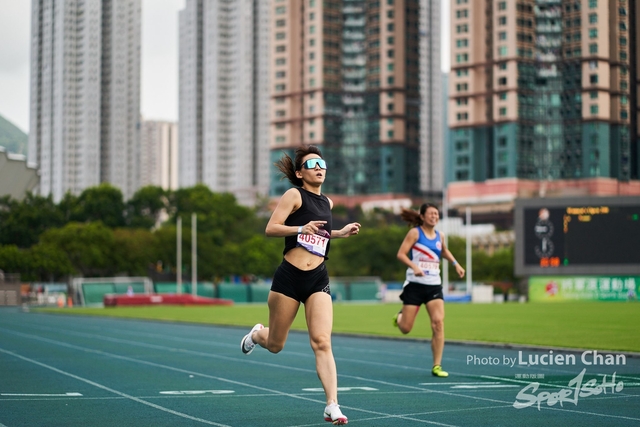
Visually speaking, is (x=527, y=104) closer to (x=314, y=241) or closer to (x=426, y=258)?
(x=426, y=258)

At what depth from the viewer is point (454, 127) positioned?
144 metres

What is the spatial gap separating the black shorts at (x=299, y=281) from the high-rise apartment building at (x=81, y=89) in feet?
595

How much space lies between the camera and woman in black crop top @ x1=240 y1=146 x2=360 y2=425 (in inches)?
328

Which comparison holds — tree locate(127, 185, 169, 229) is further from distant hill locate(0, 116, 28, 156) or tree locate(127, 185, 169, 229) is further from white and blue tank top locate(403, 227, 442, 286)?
white and blue tank top locate(403, 227, 442, 286)

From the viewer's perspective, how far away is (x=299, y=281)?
854 centimetres

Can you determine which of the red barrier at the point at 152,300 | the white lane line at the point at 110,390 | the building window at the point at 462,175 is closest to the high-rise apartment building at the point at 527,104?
the building window at the point at 462,175

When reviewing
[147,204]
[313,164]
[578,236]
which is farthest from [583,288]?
[147,204]

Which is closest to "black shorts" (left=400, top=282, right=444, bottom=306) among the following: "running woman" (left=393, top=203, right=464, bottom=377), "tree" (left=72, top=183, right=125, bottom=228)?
"running woman" (left=393, top=203, right=464, bottom=377)

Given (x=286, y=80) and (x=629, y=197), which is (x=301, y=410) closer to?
(x=629, y=197)

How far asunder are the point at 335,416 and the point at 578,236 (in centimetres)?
4431

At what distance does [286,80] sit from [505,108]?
42.1 metres

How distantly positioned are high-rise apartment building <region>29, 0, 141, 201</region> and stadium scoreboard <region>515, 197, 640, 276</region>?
5695 inches

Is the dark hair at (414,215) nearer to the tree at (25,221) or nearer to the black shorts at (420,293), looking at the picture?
the black shorts at (420,293)

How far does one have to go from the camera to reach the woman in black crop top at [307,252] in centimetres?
833
